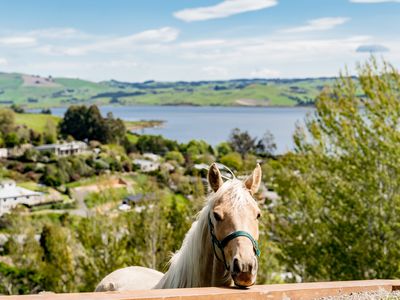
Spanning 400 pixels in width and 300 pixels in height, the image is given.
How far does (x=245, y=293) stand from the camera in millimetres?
4449

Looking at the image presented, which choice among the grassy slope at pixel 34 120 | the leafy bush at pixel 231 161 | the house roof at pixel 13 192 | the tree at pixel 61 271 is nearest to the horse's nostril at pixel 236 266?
the tree at pixel 61 271

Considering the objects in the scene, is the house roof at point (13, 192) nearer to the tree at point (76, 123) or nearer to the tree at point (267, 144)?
the tree at point (76, 123)

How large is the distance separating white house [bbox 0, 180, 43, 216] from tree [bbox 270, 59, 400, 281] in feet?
259

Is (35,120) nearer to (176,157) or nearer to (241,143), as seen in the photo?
(176,157)

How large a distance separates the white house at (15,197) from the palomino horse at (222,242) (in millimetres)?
91320

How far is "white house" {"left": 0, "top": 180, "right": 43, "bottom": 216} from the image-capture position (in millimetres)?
92000

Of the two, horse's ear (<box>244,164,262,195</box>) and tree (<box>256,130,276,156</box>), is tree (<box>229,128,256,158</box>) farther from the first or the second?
horse's ear (<box>244,164,262,195</box>)

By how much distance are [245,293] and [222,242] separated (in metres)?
0.69

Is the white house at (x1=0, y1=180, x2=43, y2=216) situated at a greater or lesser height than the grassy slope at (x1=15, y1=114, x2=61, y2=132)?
lesser

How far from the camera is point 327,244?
64.7ft

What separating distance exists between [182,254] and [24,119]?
16771 centimetres

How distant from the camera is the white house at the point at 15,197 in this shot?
92.0 meters

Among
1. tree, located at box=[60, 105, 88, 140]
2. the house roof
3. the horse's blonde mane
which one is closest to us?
the horse's blonde mane

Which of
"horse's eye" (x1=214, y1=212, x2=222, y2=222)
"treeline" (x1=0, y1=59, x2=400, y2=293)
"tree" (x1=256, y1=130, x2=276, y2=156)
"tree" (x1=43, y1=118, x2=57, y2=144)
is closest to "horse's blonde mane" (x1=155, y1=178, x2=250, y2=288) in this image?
"horse's eye" (x1=214, y1=212, x2=222, y2=222)
